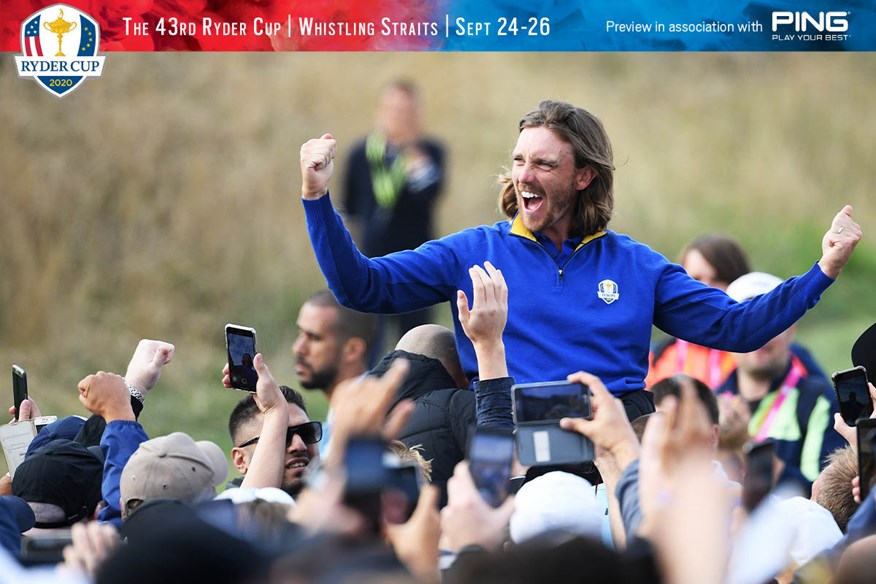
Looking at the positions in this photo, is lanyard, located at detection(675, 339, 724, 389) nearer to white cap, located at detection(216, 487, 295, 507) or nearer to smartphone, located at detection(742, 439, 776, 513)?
white cap, located at detection(216, 487, 295, 507)

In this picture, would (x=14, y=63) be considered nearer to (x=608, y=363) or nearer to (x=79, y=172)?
(x=79, y=172)

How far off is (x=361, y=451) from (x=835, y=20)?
6.79m

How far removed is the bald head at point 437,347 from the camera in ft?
13.5

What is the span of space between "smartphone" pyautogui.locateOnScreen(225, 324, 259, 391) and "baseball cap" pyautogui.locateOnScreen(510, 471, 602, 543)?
1.21m

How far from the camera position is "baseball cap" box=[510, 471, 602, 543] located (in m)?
2.72

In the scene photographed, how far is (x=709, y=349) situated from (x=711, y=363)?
0.19 metres

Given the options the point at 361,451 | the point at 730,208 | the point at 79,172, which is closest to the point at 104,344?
the point at 79,172

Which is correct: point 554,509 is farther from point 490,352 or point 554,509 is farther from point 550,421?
point 490,352

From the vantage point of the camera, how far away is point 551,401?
2947 millimetres

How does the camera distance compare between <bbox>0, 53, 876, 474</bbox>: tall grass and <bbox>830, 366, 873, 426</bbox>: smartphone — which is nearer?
<bbox>830, 366, 873, 426</bbox>: smartphone

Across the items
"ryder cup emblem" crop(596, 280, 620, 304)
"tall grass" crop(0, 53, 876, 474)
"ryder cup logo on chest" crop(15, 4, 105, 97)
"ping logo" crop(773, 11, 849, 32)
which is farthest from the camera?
"tall grass" crop(0, 53, 876, 474)

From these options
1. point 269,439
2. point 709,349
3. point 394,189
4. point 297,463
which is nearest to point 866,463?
point 269,439

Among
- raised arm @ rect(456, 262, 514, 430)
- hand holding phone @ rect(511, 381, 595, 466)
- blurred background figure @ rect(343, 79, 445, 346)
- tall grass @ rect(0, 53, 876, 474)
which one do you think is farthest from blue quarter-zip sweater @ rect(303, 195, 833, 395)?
tall grass @ rect(0, 53, 876, 474)

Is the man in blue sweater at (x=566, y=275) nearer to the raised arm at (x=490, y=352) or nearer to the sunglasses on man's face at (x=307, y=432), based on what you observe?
the sunglasses on man's face at (x=307, y=432)
